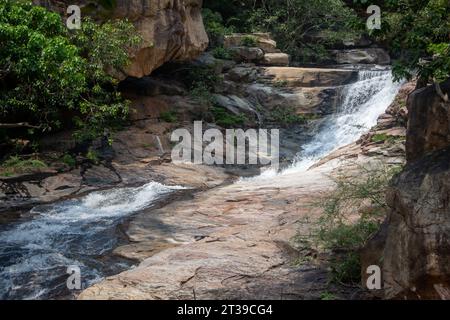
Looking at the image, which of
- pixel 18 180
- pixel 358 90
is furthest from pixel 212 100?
pixel 18 180

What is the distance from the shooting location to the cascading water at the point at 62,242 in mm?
7500

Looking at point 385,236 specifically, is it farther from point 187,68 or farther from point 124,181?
point 187,68

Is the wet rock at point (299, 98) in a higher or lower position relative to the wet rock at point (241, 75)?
lower

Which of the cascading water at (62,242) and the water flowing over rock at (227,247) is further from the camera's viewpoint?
the cascading water at (62,242)

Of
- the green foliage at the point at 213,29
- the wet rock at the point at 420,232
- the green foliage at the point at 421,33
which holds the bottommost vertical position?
the wet rock at the point at 420,232

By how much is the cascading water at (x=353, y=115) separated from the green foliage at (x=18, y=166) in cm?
803

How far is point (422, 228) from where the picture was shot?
16.2ft

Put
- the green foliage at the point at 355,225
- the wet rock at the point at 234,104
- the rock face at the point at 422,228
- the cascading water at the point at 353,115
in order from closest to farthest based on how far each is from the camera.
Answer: the rock face at the point at 422,228, the green foliage at the point at 355,225, the cascading water at the point at 353,115, the wet rock at the point at 234,104

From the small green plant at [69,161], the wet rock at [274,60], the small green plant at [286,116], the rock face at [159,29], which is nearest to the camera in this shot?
the small green plant at [69,161]

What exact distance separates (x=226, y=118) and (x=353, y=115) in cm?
516

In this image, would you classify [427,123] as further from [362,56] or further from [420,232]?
[362,56]

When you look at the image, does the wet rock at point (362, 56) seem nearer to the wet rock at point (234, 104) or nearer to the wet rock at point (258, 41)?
the wet rock at point (258, 41)

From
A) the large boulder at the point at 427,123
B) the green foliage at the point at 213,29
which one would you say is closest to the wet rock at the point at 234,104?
the green foliage at the point at 213,29
